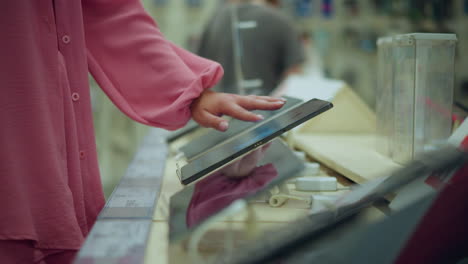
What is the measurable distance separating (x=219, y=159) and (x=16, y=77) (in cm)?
37

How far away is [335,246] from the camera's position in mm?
421

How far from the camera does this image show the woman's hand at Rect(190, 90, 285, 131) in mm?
848

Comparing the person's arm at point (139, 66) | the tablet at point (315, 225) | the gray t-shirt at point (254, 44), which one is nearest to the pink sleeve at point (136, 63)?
the person's arm at point (139, 66)

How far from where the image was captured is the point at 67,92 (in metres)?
0.83

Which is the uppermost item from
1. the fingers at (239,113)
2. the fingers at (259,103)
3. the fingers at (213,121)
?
the fingers at (259,103)

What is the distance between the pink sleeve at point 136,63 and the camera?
92 cm

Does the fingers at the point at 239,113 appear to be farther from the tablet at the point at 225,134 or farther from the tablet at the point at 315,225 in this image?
the tablet at the point at 315,225

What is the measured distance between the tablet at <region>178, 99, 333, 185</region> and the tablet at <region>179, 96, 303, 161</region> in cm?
3

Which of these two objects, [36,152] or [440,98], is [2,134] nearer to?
[36,152]

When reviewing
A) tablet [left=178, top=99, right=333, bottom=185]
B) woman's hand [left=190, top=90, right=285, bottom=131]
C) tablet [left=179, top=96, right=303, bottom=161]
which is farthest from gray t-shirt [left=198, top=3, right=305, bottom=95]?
tablet [left=178, top=99, right=333, bottom=185]

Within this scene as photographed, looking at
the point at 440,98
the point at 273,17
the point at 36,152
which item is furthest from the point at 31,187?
the point at 273,17

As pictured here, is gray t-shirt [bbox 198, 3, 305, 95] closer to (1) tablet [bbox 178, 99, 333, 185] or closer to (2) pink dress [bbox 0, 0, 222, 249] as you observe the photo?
(2) pink dress [bbox 0, 0, 222, 249]

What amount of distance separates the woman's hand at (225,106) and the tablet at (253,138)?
0.15ft

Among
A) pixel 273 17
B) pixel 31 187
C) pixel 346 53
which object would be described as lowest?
pixel 346 53
